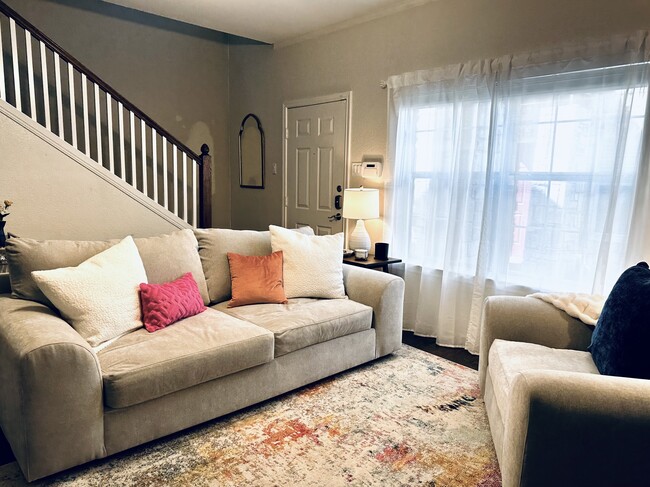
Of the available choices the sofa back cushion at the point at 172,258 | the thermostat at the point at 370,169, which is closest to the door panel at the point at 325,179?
the thermostat at the point at 370,169

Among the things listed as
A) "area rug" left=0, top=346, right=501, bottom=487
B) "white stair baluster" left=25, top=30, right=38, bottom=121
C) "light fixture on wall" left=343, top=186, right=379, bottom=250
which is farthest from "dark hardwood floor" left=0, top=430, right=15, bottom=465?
"light fixture on wall" left=343, top=186, right=379, bottom=250

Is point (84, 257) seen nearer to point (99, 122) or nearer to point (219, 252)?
point (219, 252)

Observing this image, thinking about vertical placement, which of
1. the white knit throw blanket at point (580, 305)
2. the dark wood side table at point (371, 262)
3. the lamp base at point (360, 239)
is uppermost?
the lamp base at point (360, 239)

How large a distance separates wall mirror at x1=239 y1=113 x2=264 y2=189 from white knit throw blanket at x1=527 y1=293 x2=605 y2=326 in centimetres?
372

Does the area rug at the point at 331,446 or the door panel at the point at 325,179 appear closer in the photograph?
the area rug at the point at 331,446

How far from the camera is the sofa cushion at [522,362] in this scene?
1951 millimetres

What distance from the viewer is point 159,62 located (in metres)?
5.09

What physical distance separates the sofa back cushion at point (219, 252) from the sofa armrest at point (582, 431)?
1954 millimetres

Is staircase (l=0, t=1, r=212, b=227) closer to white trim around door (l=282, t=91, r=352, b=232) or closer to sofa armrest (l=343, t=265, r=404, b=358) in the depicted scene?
white trim around door (l=282, t=91, r=352, b=232)

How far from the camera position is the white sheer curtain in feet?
8.65

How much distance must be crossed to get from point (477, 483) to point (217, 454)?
1124 mm

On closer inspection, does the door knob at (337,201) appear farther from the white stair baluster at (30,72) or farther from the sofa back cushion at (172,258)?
the white stair baluster at (30,72)

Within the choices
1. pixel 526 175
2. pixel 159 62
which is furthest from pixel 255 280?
pixel 159 62

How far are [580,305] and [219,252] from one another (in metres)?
2.11
